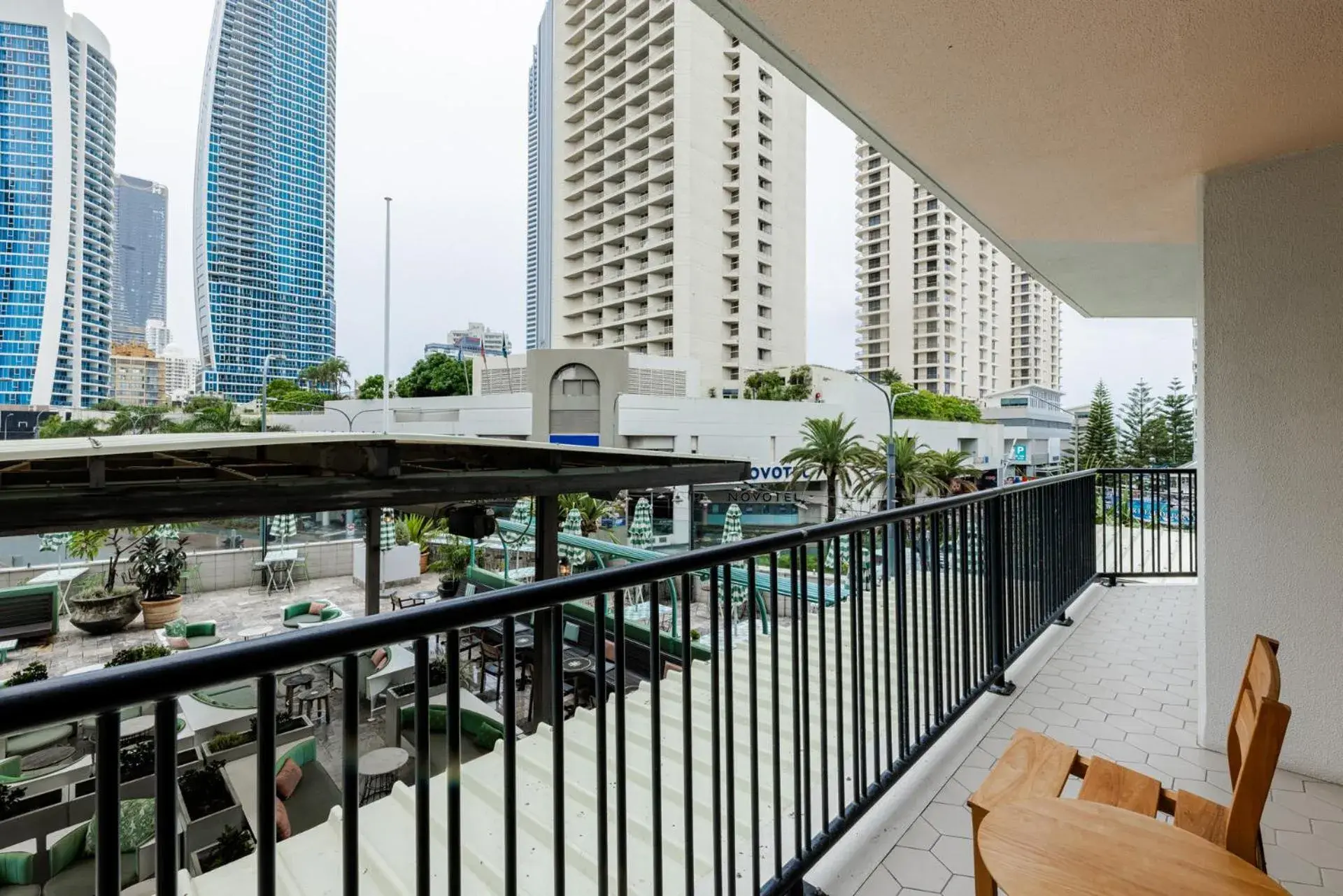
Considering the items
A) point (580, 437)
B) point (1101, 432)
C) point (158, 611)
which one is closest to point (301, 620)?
point (158, 611)

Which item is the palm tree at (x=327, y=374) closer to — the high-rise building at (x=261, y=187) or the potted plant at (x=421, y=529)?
the high-rise building at (x=261, y=187)

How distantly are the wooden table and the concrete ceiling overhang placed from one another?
1920 millimetres

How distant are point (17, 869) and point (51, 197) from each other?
179 ft

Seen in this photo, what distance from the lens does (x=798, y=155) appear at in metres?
48.9

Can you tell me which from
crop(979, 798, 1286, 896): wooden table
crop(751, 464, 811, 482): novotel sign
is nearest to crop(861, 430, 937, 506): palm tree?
crop(751, 464, 811, 482): novotel sign

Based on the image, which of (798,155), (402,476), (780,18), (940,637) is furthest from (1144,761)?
(798,155)

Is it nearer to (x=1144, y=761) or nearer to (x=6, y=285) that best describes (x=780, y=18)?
(x=1144, y=761)

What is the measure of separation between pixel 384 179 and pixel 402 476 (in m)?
71.6

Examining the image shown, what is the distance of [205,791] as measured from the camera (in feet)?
13.5

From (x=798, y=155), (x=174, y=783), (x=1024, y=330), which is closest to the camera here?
(x=174, y=783)

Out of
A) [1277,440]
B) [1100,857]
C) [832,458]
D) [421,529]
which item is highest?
[1277,440]

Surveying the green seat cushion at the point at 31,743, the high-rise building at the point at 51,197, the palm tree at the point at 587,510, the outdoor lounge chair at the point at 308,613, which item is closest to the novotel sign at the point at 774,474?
the palm tree at the point at 587,510

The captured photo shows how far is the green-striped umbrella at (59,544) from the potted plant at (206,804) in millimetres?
11690

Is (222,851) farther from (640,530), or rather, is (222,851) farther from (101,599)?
(640,530)
